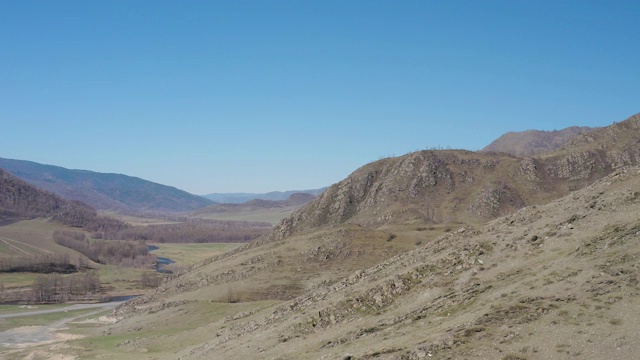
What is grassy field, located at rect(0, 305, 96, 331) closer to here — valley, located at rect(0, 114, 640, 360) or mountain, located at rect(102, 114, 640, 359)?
valley, located at rect(0, 114, 640, 360)

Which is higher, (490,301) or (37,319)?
(490,301)

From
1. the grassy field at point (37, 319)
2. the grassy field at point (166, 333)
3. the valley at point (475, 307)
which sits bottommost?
the grassy field at point (37, 319)

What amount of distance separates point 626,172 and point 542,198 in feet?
467

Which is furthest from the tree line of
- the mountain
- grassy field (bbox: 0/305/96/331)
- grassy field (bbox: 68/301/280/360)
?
the mountain

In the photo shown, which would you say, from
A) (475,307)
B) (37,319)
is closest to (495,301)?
(475,307)

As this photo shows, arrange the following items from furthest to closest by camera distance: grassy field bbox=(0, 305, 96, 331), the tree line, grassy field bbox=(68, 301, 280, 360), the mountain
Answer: the tree line < grassy field bbox=(0, 305, 96, 331) < grassy field bbox=(68, 301, 280, 360) < the mountain

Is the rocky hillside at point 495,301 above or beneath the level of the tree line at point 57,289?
above

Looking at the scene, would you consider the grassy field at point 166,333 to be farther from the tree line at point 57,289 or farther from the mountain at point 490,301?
the tree line at point 57,289

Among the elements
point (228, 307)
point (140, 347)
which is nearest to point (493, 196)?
point (228, 307)

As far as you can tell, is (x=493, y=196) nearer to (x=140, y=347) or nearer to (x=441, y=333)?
(x=140, y=347)

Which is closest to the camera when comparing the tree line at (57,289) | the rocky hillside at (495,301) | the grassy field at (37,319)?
the rocky hillside at (495,301)

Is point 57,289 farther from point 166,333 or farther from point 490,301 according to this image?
point 490,301

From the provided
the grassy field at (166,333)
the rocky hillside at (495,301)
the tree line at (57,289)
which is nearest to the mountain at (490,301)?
the rocky hillside at (495,301)

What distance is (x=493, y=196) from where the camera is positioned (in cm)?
19675
